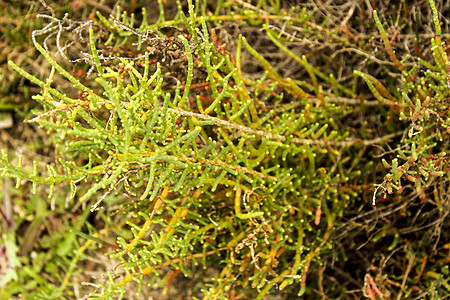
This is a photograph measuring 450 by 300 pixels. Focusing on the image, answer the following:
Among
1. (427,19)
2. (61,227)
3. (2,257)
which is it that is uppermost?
(427,19)

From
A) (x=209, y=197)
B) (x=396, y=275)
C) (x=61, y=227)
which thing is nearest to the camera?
(x=209, y=197)

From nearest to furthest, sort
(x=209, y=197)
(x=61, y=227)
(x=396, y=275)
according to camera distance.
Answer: (x=209, y=197), (x=396, y=275), (x=61, y=227)

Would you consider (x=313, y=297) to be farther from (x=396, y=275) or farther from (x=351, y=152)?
(x=351, y=152)

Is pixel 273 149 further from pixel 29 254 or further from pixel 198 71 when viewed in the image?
pixel 29 254

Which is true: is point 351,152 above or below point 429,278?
above

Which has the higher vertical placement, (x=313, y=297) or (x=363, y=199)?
(x=363, y=199)

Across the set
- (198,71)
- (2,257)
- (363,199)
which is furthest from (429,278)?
(2,257)

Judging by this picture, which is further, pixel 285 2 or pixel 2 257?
pixel 2 257

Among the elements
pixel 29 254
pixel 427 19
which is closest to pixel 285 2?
pixel 427 19

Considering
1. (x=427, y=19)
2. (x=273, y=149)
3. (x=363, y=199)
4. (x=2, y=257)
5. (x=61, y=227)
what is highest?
(x=427, y=19)
